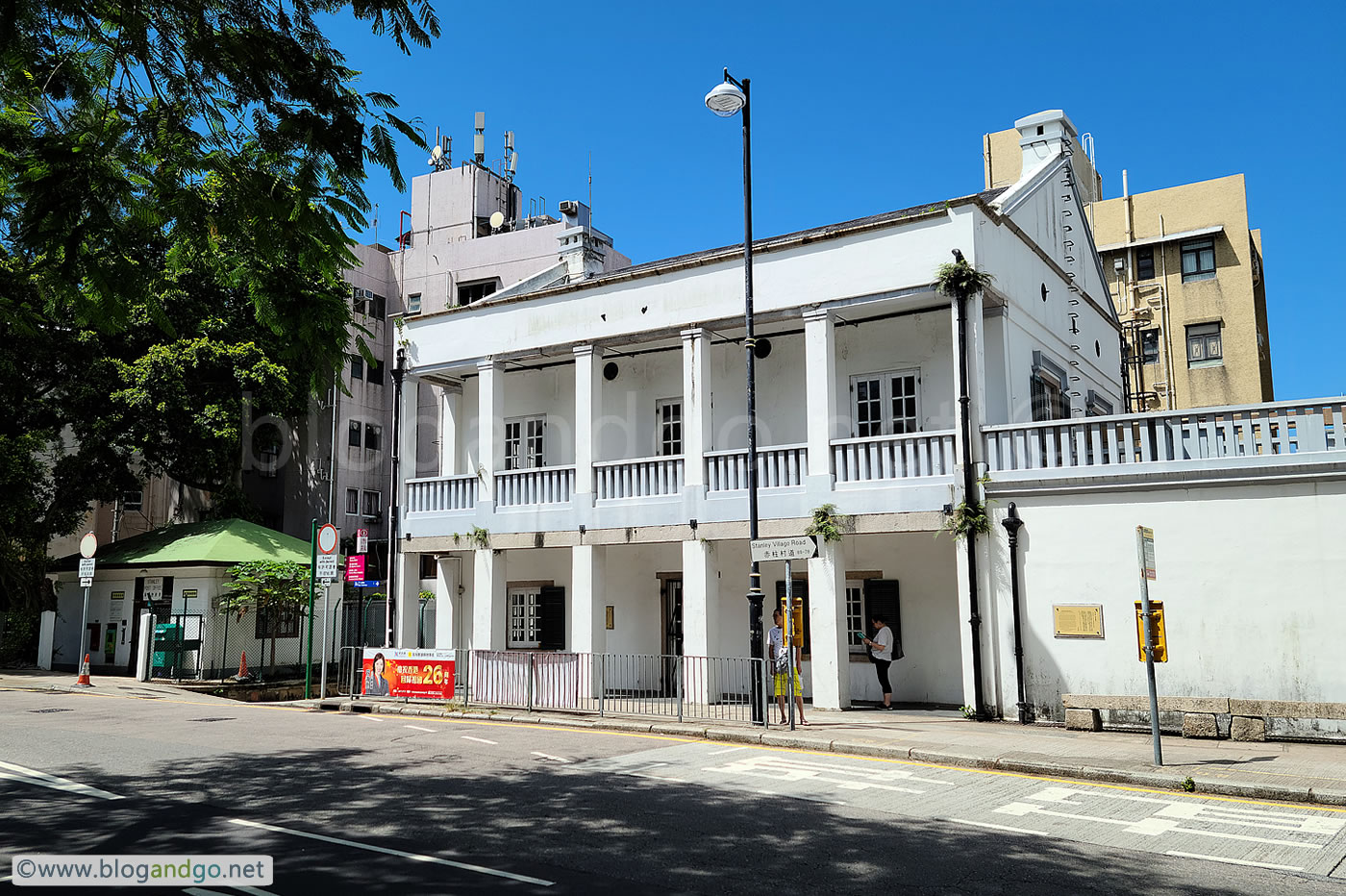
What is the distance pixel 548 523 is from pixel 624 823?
1357 centimetres

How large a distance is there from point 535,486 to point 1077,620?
1140 centimetres

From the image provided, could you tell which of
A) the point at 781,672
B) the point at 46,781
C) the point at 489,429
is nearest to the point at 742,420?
the point at 489,429

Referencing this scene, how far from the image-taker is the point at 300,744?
1406cm

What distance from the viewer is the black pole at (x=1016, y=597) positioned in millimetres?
16609

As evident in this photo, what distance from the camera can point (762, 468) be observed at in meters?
20.0

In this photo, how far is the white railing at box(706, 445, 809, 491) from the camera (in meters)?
19.5

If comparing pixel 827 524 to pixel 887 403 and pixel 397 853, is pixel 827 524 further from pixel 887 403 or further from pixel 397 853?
pixel 397 853

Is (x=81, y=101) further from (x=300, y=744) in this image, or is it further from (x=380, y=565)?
(x=380, y=565)

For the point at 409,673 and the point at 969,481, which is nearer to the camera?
the point at 969,481

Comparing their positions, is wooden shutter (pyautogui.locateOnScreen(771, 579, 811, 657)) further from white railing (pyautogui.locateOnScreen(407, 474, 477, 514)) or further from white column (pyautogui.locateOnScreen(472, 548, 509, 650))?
white railing (pyautogui.locateOnScreen(407, 474, 477, 514))

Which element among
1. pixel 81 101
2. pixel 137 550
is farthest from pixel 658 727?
pixel 137 550

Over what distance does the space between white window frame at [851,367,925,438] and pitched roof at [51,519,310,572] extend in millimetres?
17910

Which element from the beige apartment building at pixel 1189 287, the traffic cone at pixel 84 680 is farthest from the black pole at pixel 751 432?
the beige apartment building at pixel 1189 287

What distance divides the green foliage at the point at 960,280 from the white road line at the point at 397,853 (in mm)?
13407
